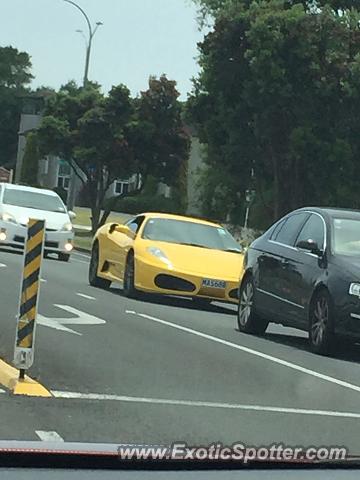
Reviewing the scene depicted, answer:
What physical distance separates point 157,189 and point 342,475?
69.8 metres

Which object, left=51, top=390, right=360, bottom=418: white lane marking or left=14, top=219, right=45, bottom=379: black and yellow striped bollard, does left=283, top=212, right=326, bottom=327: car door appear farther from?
left=14, top=219, right=45, bottom=379: black and yellow striped bollard

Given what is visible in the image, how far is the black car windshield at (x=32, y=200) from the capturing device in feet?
82.3

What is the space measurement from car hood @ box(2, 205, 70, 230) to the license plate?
9.26 m

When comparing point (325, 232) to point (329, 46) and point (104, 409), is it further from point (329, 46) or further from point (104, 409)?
point (329, 46)

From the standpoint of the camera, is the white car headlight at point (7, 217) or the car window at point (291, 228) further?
the white car headlight at point (7, 217)

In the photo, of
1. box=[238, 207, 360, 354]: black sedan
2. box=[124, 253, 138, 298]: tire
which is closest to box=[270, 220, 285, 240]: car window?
box=[238, 207, 360, 354]: black sedan

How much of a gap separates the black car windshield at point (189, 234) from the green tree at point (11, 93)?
317 feet

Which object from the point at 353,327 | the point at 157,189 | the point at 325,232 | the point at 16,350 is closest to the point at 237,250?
the point at 325,232

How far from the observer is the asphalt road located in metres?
6.77

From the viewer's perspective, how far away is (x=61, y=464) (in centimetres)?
357

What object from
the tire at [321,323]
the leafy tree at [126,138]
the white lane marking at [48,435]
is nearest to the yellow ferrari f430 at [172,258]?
the tire at [321,323]

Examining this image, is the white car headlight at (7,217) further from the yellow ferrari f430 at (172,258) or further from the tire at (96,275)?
the yellow ferrari f430 at (172,258)

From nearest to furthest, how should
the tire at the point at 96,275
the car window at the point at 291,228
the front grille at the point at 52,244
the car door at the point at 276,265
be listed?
the car door at the point at 276,265
the car window at the point at 291,228
the tire at the point at 96,275
the front grille at the point at 52,244

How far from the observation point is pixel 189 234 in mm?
16844
